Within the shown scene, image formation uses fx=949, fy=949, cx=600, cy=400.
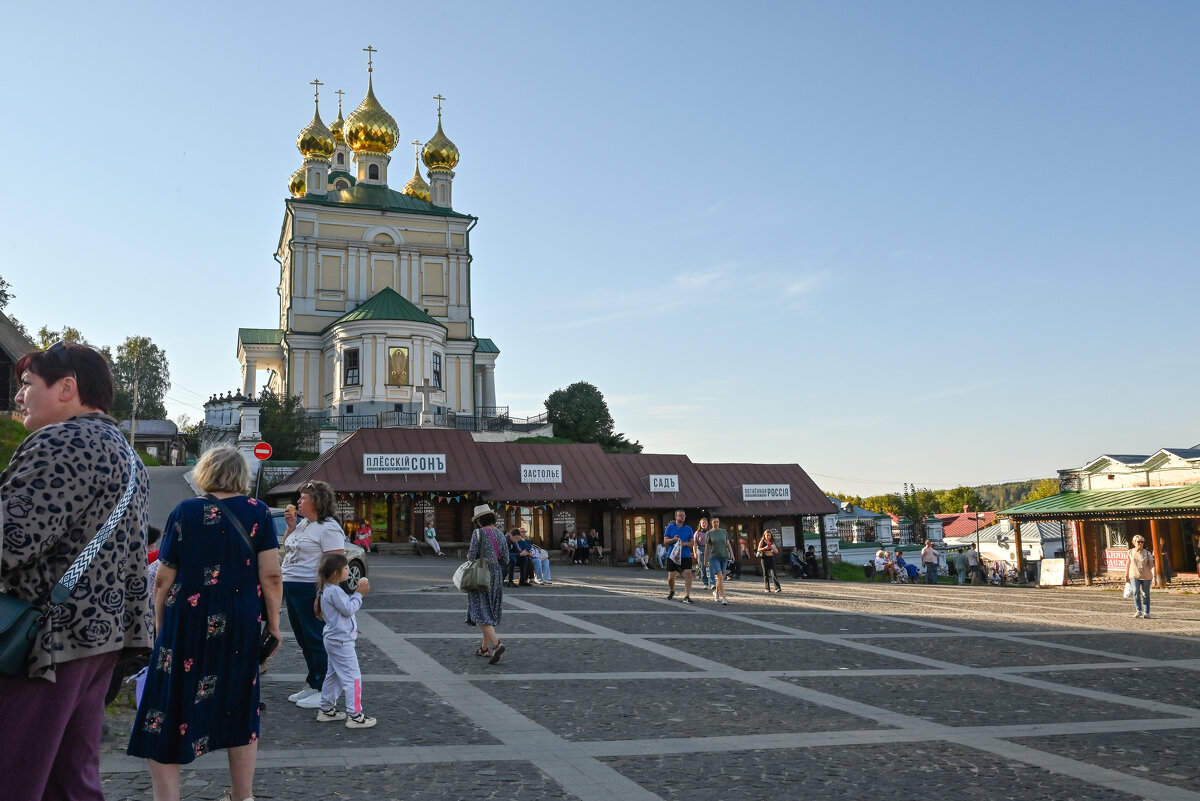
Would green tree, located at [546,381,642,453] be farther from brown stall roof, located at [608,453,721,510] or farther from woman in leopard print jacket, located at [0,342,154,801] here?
woman in leopard print jacket, located at [0,342,154,801]

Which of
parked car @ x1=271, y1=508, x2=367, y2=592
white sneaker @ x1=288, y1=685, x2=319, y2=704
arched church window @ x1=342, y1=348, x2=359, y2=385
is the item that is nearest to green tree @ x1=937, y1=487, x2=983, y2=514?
arched church window @ x1=342, y1=348, x2=359, y2=385

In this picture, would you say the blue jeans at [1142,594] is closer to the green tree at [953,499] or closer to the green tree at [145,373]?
the green tree at [145,373]

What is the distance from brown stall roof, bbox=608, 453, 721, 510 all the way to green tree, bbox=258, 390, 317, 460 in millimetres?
16478

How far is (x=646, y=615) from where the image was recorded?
51.6 ft

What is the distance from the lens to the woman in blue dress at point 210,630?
14.4 ft

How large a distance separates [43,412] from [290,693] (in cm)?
572

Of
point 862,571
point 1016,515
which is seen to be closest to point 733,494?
point 1016,515

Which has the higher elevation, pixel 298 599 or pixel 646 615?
pixel 298 599

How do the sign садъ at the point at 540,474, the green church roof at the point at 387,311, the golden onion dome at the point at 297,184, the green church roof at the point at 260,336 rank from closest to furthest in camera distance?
the sign садъ at the point at 540,474, the green church roof at the point at 387,311, the green church roof at the point at 260,336, the golden onion dome at the point at 297,184

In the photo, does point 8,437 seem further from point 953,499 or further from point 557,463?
point 953,499

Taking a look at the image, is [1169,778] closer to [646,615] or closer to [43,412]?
[43,412]

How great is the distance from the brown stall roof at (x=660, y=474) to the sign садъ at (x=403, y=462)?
6.72 m

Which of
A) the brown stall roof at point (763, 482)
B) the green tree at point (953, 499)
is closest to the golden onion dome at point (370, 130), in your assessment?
the brown stall roof at point (763, 482)

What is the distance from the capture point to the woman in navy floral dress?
1037cm
